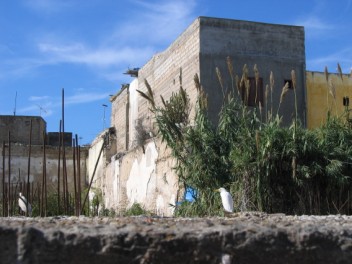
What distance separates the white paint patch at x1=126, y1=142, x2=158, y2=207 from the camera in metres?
17.5

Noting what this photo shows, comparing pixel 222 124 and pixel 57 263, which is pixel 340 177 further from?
pixel 57 263

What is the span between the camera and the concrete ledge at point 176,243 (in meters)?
2.99

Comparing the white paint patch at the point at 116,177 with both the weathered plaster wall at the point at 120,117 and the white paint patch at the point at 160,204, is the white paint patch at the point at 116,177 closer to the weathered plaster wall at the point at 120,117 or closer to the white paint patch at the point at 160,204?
the weathered plaster wall at the point at 120,117

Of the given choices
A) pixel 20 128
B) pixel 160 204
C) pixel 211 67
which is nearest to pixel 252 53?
pixel 211 67

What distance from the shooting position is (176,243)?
3.16 metres

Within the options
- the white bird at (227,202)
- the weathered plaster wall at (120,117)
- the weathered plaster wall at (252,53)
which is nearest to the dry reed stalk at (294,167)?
the white bird at (227,202)

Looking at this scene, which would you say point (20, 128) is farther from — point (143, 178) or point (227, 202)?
point (227, 202)

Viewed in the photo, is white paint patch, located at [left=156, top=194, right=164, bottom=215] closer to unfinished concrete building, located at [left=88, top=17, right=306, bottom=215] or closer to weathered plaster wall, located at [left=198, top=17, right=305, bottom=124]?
unfinished concrete building, located at [left=88, top=17, right=306, bottom=215]

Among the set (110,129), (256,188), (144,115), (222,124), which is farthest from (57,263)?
(110,129)

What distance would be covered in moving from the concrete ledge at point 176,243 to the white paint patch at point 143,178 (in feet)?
45.1

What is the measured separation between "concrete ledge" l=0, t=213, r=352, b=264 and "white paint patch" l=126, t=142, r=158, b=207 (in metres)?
13.7

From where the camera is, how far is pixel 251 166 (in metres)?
10.8

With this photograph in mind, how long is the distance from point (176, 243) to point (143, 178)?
604 inches

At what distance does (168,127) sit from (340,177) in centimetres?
354
